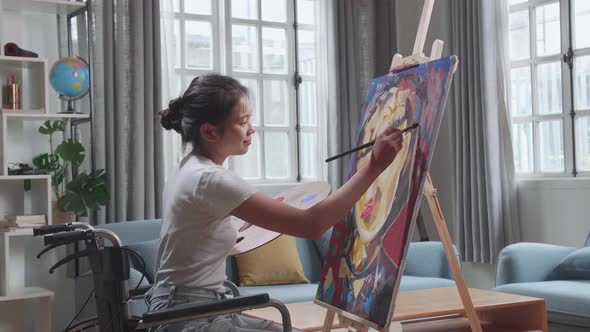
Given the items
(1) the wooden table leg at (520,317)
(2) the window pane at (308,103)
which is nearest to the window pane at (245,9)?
(2) the window pane at (308,103)

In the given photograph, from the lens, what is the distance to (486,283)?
17.6 feet

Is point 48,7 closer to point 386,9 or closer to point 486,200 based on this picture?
point 386,9

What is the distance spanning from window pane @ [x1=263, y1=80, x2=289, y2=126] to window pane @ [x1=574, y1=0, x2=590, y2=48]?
190 centimetres

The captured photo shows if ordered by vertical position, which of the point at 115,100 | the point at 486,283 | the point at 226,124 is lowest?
the point at 486,283

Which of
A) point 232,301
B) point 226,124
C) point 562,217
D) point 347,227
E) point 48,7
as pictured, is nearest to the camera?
→ point 232,301

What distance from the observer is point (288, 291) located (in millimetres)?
4238

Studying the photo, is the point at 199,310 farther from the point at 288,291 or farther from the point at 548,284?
the point at 548,284

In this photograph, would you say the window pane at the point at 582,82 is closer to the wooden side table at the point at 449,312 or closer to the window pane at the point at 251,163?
the wooden side table at the point at 449,312

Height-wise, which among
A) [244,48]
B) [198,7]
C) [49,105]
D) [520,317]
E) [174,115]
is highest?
[198,7]

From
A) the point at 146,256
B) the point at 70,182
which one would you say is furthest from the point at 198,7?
the point at 146,256

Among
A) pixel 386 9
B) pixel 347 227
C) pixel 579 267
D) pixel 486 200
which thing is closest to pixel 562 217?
pixel 486 200

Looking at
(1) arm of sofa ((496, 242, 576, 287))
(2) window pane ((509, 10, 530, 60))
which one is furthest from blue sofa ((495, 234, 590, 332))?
(2) window pane ((509, 10, 530, 60))

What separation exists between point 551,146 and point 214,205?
11.8 ft

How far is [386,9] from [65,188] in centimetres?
265
